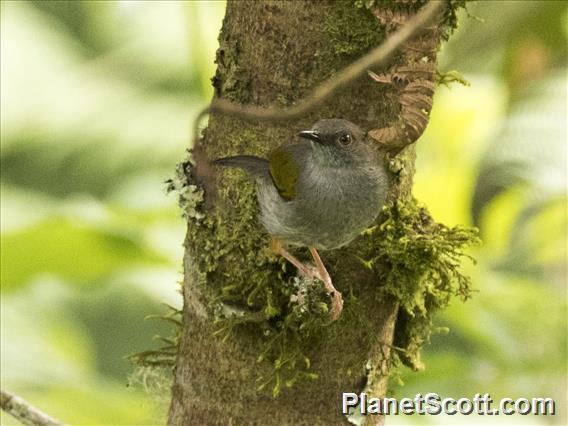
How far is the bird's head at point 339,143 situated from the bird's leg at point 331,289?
29 centimetres

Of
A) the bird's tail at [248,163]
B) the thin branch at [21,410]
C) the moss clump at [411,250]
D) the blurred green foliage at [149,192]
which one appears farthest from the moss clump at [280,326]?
the thin branch at [21,410]

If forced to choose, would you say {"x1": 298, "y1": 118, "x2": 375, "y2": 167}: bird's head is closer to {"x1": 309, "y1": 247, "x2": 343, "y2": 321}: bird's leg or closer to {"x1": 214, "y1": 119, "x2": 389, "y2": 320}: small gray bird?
{"x1": 214, "y1": 119, "x2": 389, "y2": 320}: small gray bird

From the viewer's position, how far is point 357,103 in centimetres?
266

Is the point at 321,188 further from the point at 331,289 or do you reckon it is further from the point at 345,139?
the point at 331,289

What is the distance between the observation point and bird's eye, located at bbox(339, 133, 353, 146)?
8.70 feet

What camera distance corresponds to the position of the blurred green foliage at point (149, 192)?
4.16 metres

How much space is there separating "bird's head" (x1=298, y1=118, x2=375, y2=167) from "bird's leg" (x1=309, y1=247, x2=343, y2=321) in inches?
11.4

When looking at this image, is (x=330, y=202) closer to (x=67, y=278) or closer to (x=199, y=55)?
(x=199, y=55)

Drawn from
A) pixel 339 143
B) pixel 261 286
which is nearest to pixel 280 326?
pixel 261 286

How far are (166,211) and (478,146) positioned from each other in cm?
290

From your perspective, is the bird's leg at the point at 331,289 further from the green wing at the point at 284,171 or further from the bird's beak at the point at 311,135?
the bird's beak at the point at 311,135

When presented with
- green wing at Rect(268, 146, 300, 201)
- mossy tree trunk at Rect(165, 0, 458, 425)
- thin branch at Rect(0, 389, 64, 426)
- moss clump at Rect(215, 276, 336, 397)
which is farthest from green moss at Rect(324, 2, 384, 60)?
thin branch at Rect(0, 389, 64, 426)

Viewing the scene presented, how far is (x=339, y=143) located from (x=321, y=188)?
0.57 ft

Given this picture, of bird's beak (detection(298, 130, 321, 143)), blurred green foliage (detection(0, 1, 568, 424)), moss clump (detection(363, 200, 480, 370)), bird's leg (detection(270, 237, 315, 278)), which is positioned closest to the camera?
bird's beak (detection(298, 130, 321, 143))
